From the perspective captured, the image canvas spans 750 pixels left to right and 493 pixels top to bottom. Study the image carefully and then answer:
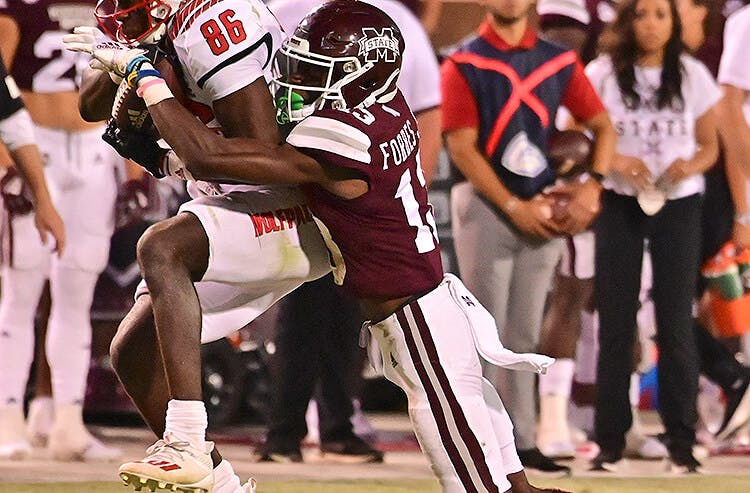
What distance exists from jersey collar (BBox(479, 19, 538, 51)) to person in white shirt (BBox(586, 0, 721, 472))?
385mm

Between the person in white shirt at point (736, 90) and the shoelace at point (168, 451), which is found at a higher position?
the person in white shirt at point (736, 90)

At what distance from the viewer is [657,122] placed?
221 inches

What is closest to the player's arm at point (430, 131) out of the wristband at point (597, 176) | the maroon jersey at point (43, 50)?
the wristband at point (597, 176)

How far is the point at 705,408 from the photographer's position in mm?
6133

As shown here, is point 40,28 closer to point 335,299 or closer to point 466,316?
point 335,299

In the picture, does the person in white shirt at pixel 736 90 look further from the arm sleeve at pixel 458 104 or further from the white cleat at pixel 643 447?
the arm sleeve at pixel 458 104

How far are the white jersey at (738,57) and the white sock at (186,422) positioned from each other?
3036mm

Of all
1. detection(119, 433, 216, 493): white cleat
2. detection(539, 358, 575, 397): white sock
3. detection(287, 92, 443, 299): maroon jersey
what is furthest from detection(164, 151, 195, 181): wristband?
detection(539, 358, 575, 397): white sock

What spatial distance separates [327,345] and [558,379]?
0.90m

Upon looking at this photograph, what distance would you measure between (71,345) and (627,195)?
212cm

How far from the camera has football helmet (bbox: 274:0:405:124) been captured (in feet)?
12.2

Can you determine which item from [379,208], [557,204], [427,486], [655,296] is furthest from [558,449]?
[379,208]

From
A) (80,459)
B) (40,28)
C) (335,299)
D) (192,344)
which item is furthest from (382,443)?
(192,344)

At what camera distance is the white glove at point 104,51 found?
3.71 metres
